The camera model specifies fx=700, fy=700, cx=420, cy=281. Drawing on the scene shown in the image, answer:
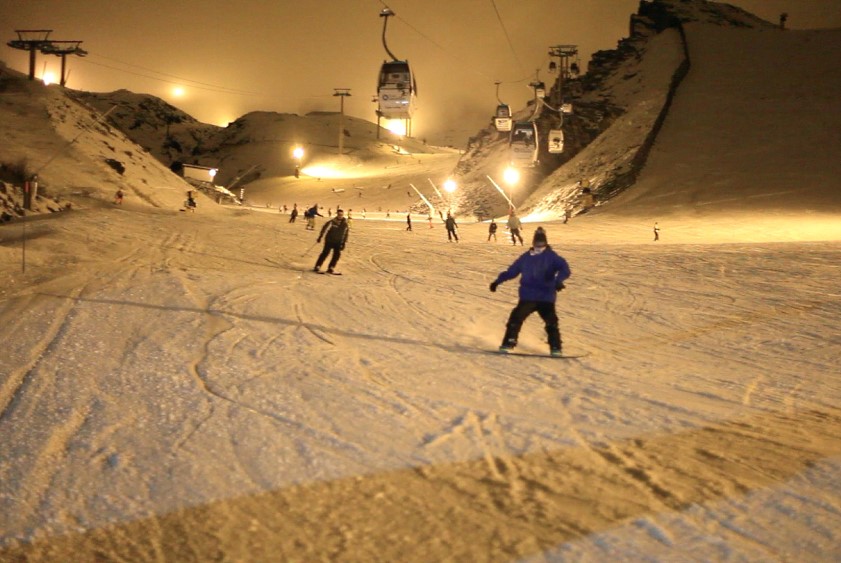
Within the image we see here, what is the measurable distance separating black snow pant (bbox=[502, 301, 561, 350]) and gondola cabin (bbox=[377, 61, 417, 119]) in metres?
20.2

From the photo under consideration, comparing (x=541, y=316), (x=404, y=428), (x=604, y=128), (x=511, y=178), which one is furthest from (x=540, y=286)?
(x=604, y=128)

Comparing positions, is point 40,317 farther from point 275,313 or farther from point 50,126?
point 50,126

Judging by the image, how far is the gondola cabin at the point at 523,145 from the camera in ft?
148

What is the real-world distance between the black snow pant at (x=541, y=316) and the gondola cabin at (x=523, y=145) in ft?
124

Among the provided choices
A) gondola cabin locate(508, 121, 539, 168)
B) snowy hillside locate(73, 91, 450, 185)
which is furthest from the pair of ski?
snowy hillside locate(73, 91, 450, 185)

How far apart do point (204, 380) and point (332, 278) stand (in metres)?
9.09

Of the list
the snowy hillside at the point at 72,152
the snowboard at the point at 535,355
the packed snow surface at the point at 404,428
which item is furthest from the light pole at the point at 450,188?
the snowboard at the point at 535,355

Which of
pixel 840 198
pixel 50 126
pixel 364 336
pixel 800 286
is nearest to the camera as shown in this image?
pixel 364 336

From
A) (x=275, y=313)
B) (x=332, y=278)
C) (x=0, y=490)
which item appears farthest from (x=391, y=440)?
(x=332, y=278)

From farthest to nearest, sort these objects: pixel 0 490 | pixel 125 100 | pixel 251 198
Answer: pixel 125 100, pixel 251 198, pixel 0 490

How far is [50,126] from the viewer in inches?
1759

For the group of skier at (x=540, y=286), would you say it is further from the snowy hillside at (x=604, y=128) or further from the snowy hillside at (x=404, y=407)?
the snowy hillside at (x=604, y=128)

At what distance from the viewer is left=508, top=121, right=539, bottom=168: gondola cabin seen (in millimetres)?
45250

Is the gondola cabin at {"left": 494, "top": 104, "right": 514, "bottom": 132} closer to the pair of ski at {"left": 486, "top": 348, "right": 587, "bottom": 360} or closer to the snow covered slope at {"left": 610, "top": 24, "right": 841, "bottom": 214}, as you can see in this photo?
the snow covered slope at {"left": 610, "top": 24, "right": 841, "bottom": 214}
